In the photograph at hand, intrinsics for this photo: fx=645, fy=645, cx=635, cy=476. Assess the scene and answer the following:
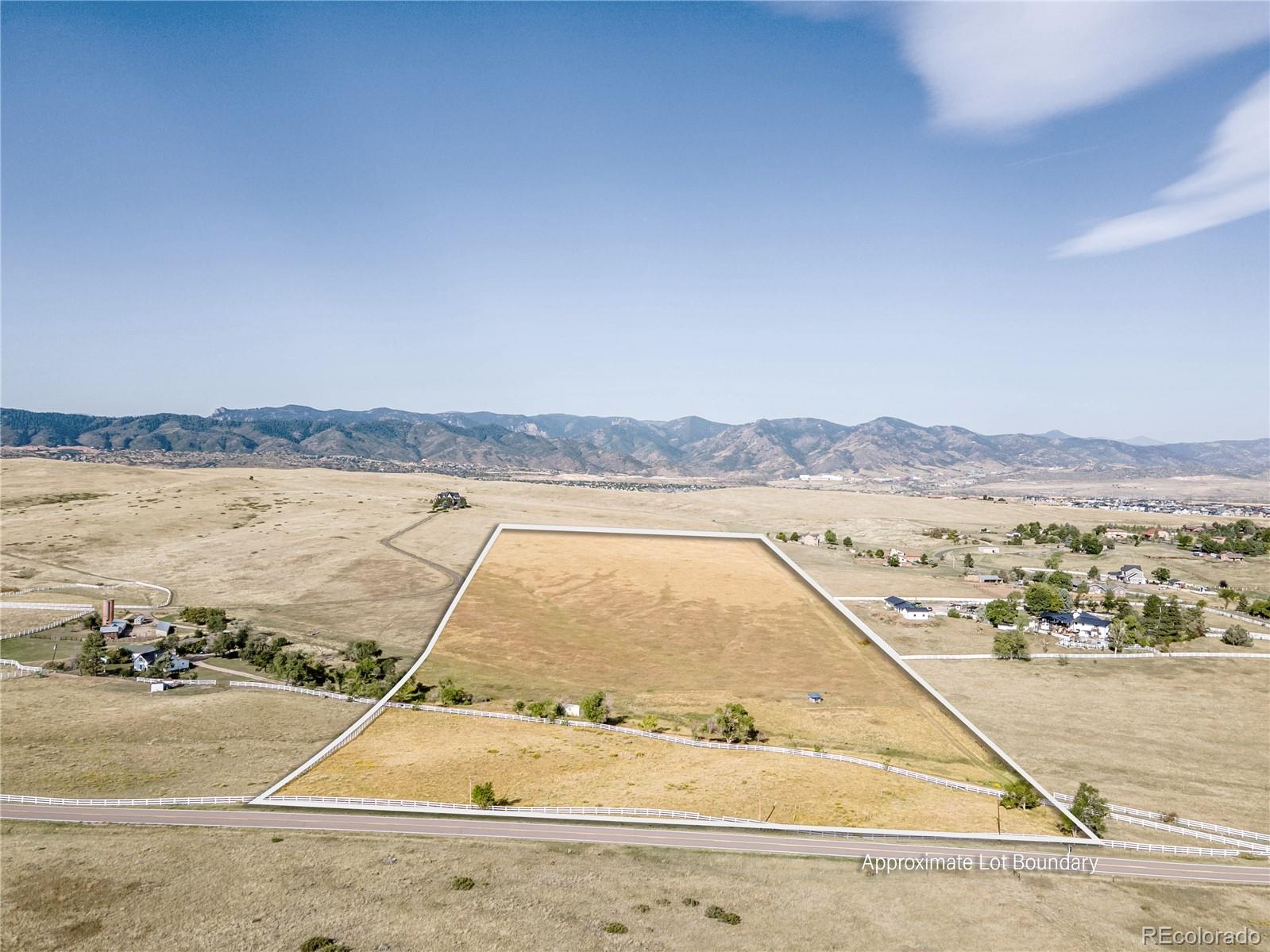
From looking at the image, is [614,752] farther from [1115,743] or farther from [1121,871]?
[1115,743]

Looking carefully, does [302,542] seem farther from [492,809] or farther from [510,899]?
[510,899]

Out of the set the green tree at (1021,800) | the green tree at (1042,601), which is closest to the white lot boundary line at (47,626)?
the green tree at (1021,800)

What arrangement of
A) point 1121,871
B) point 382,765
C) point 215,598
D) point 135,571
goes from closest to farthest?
point 1121,871 → point 382,765 → point 215,598 → point 135,571

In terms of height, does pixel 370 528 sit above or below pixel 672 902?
above

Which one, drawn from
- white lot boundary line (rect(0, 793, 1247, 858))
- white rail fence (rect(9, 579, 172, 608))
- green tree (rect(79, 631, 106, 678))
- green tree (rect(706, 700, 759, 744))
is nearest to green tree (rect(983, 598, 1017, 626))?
white lot boundary line (rect(0, 793, 1247, 858))

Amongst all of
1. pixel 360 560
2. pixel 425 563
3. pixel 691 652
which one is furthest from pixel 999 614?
pixel 360 560

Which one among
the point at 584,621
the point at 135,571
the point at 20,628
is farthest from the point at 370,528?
the point at 584,621
